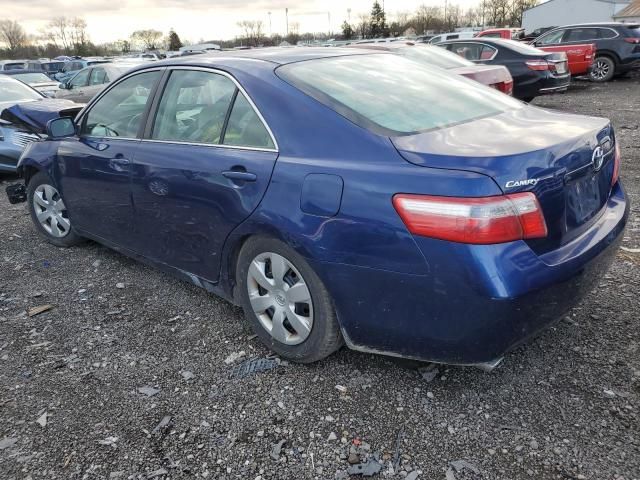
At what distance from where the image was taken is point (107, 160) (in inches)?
146

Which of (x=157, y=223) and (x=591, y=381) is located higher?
(x=157, y=223)

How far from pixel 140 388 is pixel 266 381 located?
674 millimetres

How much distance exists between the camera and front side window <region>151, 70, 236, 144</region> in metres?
3.02

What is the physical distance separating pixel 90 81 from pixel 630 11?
45.4 m

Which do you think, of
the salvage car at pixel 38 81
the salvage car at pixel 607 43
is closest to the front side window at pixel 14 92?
the salvage car at pixel 38 81

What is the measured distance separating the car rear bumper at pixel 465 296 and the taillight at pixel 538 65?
32.1 ft

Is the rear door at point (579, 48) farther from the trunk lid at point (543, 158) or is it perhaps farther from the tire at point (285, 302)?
the tire at point (285, 302)

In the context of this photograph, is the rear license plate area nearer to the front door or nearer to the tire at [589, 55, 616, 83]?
the front door

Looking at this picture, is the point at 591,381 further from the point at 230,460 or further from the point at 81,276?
the point at 81,276

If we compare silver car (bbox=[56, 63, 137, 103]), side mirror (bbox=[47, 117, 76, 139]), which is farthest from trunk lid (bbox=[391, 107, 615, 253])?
silver car (bbox=[56, 63, 137, 103])

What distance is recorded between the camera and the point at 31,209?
16.5 ft

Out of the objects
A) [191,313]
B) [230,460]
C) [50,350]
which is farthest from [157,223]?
[230,460]

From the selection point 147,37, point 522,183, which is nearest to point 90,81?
point 522,183

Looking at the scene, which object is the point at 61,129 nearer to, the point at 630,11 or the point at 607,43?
the point at 607,43
